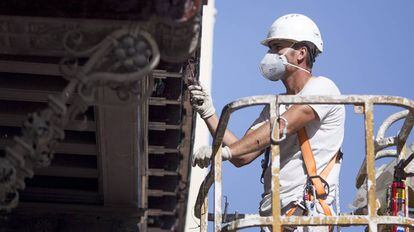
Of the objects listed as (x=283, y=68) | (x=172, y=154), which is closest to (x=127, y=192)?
(x=172, y=154)

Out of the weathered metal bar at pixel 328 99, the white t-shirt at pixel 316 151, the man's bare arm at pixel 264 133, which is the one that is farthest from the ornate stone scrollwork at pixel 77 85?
the white t-shirt at pixel 316 151

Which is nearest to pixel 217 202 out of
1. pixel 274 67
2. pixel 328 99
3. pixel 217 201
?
pixel 217 201

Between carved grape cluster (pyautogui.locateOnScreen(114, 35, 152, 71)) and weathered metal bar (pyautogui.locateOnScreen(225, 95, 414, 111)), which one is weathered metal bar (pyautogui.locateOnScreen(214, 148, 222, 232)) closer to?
weathered metal bar (pyautogui.locateOnScreen(225, 95, 414, 111))

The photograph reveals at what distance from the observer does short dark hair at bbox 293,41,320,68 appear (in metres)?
10.8

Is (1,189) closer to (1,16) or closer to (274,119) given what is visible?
(1,16)

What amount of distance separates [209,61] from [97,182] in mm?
10997

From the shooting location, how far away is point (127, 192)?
494 inches

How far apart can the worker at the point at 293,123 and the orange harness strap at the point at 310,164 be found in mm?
32

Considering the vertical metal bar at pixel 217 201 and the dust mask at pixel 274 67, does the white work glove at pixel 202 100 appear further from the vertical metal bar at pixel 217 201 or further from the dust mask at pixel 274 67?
the vertical metal bar at pixel 217 201

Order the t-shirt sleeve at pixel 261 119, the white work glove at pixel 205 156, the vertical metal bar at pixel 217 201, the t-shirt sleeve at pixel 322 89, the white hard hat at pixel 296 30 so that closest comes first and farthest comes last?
1. the vertical metal bar at pixel 217 201
2. the white work glove at pixel 205 156
3. the t-shirt sleeve at pixel 322 89
4. the t-shirt sleeve at pixel 261 119
5. the white hard hat at pixel 296 30

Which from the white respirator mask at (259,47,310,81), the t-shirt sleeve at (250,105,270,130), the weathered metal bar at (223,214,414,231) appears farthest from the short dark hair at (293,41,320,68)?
the weathered metal bar at (223,214,414,231)

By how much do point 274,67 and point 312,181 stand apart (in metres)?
1.39

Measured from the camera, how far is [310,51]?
10.9 metres

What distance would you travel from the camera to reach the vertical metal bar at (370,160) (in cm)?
875
